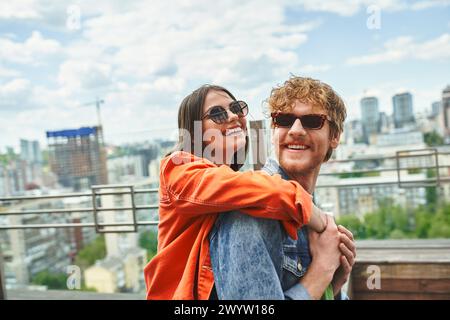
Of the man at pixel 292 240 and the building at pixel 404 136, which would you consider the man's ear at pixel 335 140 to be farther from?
the building at pixel 404 136

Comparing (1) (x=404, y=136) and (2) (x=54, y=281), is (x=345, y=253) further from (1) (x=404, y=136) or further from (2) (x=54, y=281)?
(1) (x=404, y=136)

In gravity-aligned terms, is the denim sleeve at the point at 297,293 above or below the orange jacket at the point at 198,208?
below

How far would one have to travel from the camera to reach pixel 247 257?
2.13 feet

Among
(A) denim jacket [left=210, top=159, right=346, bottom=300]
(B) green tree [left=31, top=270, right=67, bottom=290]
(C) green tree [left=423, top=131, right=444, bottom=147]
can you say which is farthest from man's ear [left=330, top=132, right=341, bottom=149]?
(C) green tree [left=423, top=131, right=444, bottom=147]

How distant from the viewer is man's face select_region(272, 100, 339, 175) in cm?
79

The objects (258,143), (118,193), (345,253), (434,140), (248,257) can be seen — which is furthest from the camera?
(434,140)

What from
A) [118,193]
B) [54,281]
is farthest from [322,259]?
[54,281]

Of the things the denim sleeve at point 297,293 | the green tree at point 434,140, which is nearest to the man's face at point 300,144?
the denim sleeve at point 297,293

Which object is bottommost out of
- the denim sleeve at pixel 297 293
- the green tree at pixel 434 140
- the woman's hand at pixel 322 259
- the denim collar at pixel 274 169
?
the denim sleeve at pixel 297 293

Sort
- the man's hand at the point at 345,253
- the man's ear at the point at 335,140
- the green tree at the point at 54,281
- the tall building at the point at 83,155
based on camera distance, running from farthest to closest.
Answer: the tall building at the point at 83,155, the green tree at the point at 54,281, the man's ear at the point at 335,140, the man's hand at the point at 345,253

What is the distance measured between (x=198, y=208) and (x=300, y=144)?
0.26m

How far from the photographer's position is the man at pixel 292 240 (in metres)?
0.66

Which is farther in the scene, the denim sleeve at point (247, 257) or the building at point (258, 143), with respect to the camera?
the building at point (258, 143)
